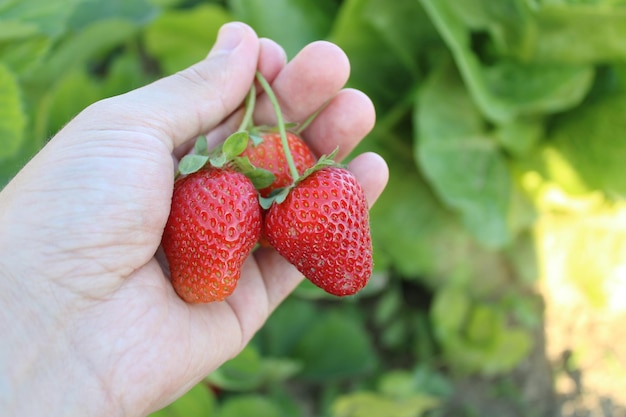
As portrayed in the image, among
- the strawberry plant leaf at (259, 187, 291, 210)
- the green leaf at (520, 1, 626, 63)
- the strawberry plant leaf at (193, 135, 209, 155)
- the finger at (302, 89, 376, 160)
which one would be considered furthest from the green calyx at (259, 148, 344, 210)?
the green leaf at (520, 1, 626, 63)

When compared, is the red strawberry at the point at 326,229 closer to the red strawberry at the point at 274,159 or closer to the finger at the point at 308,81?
the red strawberry at the point at 274,159

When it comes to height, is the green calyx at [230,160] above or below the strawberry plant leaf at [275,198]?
above

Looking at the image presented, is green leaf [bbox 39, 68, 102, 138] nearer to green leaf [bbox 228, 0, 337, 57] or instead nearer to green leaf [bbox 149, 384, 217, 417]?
green leaf [bbox 228, 0, 337, 57]

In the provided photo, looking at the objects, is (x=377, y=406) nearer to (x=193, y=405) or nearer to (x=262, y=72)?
(x=193, y=405)

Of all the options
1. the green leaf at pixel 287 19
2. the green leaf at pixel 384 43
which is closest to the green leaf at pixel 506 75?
the green leaf at pixel 384 43

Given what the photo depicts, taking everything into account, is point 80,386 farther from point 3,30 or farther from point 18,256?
point 3,30

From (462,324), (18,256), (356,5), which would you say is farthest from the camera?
(462,324)

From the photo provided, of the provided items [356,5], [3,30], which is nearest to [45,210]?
[3,30]
